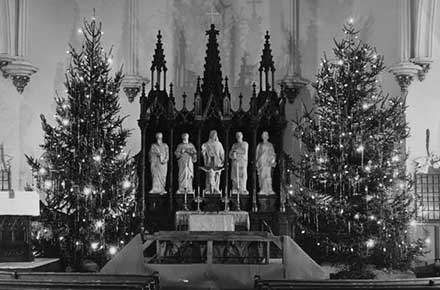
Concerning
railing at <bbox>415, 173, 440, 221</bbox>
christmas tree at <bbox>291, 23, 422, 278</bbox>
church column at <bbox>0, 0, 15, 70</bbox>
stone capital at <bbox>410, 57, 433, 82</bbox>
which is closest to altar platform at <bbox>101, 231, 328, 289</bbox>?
christmas tree at <bbox>291, 23, 422, 278</bbox>

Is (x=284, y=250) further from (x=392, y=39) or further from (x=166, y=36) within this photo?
(x=166, y=36)

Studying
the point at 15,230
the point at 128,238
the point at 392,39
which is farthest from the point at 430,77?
the point at 15,230

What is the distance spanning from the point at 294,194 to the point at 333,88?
2372 mm

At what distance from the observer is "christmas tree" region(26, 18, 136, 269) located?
12781mm

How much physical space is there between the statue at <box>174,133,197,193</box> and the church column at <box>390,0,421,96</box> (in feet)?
14.5

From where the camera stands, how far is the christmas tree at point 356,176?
12.2 m

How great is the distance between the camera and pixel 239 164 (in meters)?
14.6

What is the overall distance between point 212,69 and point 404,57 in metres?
3.99

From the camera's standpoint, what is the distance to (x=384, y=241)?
12102 millimetres

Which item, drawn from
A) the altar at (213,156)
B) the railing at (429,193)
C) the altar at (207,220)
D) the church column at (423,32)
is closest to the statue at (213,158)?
the altar at (213,156)

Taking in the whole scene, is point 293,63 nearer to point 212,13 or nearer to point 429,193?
point 212,13

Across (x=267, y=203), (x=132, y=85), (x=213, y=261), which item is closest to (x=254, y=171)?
(x=267, y=203)

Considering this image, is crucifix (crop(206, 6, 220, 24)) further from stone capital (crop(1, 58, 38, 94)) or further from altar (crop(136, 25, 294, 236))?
stone capital (crop(1, 58, 38, 94))

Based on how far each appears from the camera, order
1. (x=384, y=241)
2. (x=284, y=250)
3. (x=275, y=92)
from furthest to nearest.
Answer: (x=275, y=92)
(x=384, y=241)
(x=284, y=250)
